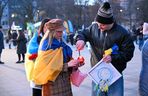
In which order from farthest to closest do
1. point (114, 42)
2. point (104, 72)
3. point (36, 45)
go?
point (36, 45) < point (114, 42) < point (104, 72)

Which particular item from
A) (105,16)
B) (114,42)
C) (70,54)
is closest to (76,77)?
(70,54)

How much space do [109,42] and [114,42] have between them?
0.19 feet

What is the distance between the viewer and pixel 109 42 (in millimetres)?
5184

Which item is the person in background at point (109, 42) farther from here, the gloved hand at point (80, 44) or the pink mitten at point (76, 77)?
the pink mitten at point (76, 77)

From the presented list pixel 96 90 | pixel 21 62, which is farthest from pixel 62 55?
pixel 21 62

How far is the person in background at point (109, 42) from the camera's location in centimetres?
508

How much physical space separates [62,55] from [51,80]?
1.01ft

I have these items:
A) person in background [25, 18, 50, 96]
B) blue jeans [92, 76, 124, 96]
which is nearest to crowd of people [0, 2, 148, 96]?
blue jeans [92, 76, 124, 96]

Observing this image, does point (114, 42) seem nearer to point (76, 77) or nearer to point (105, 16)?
point (105, 16)

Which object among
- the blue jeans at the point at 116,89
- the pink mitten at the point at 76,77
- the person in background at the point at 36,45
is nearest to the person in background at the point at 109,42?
the blue jeans at the point at 116,89

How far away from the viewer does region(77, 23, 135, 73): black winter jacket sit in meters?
5.08

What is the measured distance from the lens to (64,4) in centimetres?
8275

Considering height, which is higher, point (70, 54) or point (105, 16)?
point (105, 16)

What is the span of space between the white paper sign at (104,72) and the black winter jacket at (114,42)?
12 cm
